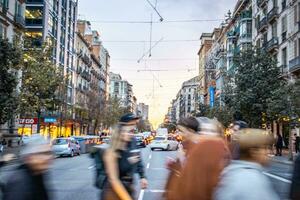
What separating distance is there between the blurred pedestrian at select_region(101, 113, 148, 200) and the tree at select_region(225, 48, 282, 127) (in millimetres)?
33519

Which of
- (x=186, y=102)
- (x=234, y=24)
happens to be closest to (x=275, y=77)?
(x=234, y=24)

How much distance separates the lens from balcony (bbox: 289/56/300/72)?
40156mm

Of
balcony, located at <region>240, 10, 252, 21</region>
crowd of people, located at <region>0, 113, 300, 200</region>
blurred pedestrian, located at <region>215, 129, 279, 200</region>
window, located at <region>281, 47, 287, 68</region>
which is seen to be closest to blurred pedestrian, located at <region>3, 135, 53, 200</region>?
crowd of people, located at <region>0, 113, 300, 200</region>

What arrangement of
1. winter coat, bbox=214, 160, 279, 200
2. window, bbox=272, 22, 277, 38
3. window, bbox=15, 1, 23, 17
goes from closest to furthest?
winter coat, bbox=214, 160, 279, 200 → window, bbox=15, 1, 23, 17 → window, bbox=272, 22, 277, 38

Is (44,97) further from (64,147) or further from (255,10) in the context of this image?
(255,10)

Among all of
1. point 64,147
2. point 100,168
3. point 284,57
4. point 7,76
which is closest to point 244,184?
point 100,168

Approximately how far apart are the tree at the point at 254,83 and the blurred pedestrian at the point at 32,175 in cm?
3536

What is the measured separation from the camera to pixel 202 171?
3.67m

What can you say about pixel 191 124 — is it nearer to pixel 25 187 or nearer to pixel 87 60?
pixel 25 187

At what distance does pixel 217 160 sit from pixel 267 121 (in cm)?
3703

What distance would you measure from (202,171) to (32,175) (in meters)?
1.63

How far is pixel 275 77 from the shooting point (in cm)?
4031

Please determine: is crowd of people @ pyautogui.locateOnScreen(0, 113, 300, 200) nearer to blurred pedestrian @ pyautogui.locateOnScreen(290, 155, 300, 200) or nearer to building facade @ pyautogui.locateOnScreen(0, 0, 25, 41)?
blurred pedestrian @ pyautogui.locateOnScreen(290, 155, 300, 200)

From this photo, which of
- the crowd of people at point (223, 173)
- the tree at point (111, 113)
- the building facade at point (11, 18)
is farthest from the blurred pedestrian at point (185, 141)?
the tree at point (111, 113)
